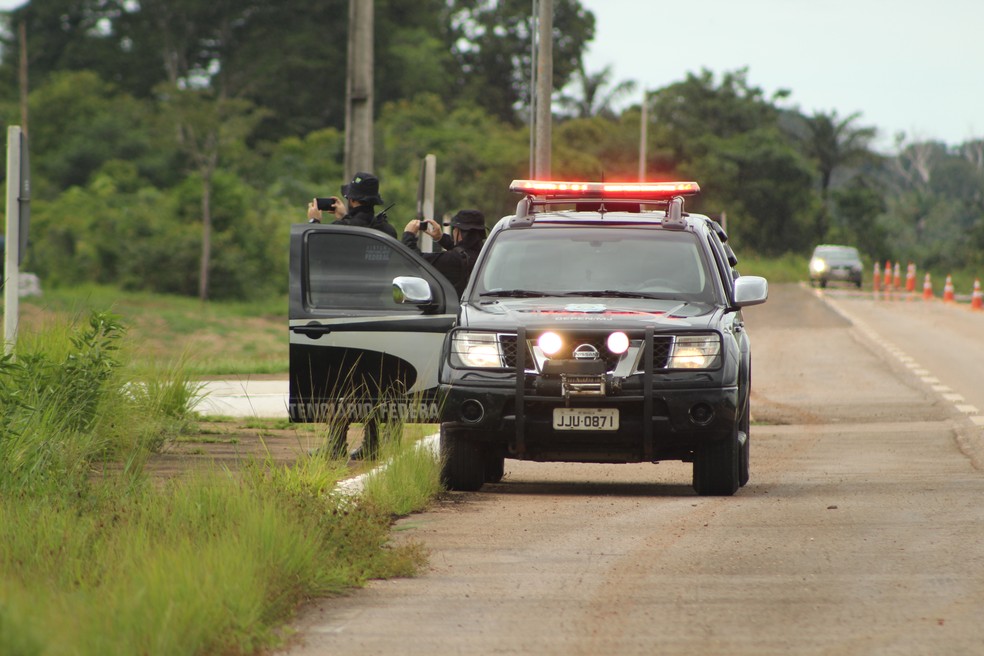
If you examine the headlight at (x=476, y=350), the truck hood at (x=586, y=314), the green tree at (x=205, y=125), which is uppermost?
the green tree at (x=205, y=125)

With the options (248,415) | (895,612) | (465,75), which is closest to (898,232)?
(465,75)

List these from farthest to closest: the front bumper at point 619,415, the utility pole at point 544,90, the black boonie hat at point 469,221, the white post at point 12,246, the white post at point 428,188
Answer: the utility pole at point 544,90 → the white post at point 428,188 → the black boonie hat at point 469,221 → the white post at point 12,246 → the front bumper at point 619,415

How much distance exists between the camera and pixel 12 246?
1293 cm

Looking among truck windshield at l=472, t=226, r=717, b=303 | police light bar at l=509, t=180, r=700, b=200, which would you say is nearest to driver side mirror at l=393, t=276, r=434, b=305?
truck windshield at l=472, t=226, r=717, b=303

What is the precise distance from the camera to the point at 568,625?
6.59m

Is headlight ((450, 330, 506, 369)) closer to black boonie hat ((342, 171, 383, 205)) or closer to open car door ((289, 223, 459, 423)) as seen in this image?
open car door ((289, 223, 459, 423))

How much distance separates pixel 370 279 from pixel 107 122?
6314cm

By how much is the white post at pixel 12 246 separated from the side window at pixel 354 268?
208 cm

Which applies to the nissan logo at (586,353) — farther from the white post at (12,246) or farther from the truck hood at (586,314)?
A: the white post at (12,246)

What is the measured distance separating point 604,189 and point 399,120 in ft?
221

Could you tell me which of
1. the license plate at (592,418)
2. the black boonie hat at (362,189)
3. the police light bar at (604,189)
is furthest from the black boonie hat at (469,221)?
the license plate at (592,418)

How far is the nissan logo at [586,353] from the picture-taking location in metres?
10.3

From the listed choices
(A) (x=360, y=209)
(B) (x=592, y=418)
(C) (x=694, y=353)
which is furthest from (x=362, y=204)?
(C) (x=694, y=353)

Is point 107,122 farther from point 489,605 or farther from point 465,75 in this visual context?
point 489,605
